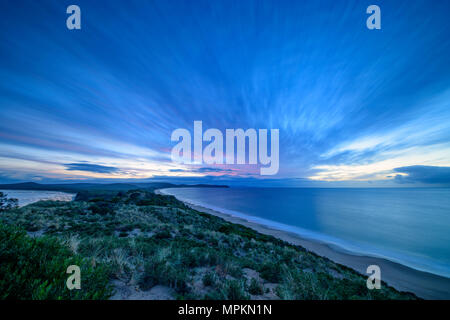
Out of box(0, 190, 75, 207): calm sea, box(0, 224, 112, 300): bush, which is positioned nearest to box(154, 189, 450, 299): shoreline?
box(0, 224, 112, 300): bush

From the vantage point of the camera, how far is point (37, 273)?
293 cm

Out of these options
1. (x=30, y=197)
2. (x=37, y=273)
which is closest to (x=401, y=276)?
(x=37, y=273)

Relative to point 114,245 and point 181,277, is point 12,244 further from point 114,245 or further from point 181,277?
point 181,277

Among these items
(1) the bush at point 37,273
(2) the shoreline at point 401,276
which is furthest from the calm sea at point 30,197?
(2) the shoreline at point 401,276

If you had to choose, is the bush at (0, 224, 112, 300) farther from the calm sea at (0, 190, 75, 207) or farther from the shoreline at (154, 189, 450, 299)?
the calm sea at (0, 190, 75, 207)

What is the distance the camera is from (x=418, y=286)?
11156 mm

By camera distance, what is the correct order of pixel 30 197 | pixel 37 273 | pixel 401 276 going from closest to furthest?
pixel 37 273
pixel 401 276
pixel 30 197

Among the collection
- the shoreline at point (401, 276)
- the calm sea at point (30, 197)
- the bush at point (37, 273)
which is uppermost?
the bush at point (37, 273)

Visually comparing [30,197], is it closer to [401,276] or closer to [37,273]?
[37,273]

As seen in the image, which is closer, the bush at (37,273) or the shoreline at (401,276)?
the bush at (37,273)

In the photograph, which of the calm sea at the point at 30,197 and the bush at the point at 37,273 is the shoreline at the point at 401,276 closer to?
the bush at the point at 37,273

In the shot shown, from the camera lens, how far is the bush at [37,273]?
2436 millimetres

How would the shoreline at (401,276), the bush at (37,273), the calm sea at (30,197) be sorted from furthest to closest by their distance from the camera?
1. the calm sea at (30,197)
2. the shoreline at (401,276)
3. the bush at (37,273)
